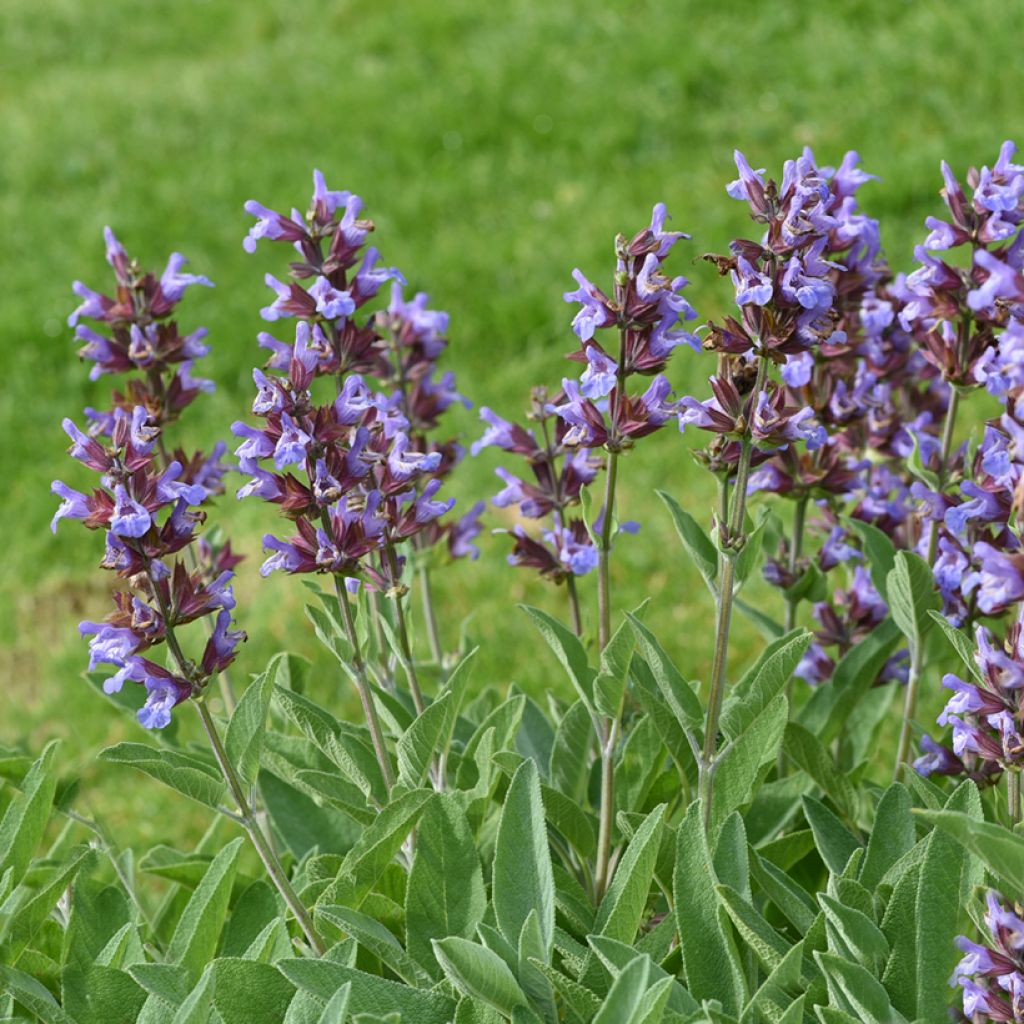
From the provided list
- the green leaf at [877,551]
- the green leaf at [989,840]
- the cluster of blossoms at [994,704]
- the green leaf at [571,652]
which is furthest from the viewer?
the green leaf at [877,551]

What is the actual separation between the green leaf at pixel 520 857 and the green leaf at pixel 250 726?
0.37 m

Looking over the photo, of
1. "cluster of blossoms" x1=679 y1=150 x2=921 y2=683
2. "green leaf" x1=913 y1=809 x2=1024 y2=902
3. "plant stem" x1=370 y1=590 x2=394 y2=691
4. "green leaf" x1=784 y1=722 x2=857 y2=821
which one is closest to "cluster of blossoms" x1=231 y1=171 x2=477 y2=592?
"plant stem" x1=370 y1=590 x2=394 y2=691

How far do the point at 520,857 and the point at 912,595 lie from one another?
0.77 meters

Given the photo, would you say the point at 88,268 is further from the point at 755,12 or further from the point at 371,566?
the point at 371,566

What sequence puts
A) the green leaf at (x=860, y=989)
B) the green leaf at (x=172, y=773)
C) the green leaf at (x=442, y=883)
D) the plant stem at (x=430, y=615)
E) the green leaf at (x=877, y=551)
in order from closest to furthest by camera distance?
the green leaf at (x=860, y=989), the green leaf at (x=172, y=773), the green leaf at (x=442, y=883), the green leaf at (x=877, y=551), the plant stem at (x=430, y=615)

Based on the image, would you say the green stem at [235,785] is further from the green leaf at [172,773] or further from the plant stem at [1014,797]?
the plant stem at [1014,797]

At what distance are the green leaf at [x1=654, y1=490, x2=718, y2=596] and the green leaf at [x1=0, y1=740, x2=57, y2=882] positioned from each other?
3.41 feet

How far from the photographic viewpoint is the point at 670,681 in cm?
213

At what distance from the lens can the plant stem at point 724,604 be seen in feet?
6.71

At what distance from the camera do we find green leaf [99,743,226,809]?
2.03 m

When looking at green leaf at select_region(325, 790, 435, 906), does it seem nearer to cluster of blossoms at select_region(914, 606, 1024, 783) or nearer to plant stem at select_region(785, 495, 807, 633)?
cluster of blossoms at select_region(914, 606, 1024, 783)

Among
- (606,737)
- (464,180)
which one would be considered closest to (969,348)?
(606,737)

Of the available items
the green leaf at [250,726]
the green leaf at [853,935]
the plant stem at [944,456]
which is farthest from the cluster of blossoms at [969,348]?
the green leaf at [250,726]

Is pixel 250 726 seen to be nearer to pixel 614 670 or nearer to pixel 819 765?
pixel 614 670
